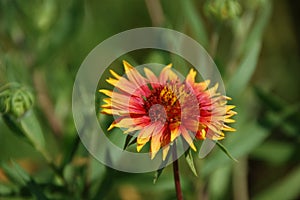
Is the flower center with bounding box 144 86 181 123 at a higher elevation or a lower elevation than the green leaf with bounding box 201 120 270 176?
higher

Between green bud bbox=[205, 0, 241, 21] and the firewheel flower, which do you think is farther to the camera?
green bud bbox=[205, 0, 241, 21]

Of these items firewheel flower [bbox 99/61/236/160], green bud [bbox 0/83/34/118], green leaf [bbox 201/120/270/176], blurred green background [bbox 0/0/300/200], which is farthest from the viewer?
green leaf [bbox 201/120/270/176]

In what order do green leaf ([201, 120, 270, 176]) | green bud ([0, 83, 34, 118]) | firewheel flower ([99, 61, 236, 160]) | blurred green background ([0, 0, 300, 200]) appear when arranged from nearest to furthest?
1. firewheel flower ([99, 61, 236, 160])
2. green bud ([0, 83, 34, 118])
3. blurred green background ([0, 0, 300, 200])
4. green leaf ([201, 120, 270, 176])

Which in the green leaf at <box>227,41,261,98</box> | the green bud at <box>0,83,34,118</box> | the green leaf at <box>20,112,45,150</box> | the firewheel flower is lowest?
the green leaf at <box>227,41,261,98</box>

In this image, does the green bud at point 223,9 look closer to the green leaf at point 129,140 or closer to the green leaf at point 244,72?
the green leaf at point 244,72

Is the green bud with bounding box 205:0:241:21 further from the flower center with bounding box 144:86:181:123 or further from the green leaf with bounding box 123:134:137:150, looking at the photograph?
the green leaf with bounding box 123:134:137:150

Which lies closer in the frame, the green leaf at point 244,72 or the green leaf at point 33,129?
the green leaf at point 33,129

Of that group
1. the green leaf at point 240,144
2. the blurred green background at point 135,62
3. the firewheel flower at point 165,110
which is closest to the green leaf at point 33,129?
the blurred green background at point 135,62

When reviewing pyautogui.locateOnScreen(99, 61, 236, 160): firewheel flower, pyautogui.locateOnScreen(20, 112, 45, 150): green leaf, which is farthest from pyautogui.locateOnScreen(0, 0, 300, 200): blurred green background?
pyautogui.locateOnScreen(99, 61, 236, 160): firewheel flower
